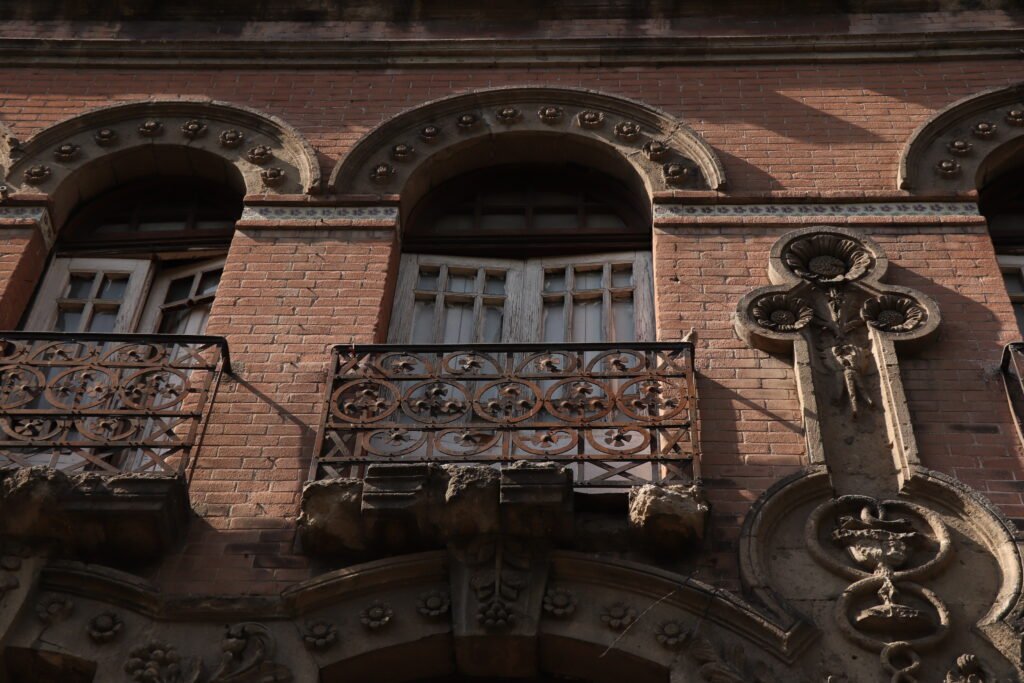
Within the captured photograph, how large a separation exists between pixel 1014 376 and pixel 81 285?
6247 mm

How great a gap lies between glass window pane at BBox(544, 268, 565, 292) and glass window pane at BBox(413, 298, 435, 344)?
82 cm

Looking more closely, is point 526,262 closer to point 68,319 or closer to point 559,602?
point 68,319

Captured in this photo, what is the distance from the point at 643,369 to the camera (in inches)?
338

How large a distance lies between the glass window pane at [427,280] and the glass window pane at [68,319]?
7.64ft

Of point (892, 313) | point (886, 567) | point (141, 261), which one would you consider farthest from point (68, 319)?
point (886, 567)

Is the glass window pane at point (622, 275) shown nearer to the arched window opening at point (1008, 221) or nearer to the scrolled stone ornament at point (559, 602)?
the arched window opening at point (1008, 221)

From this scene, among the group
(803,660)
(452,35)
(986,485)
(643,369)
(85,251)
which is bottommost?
(803,660)

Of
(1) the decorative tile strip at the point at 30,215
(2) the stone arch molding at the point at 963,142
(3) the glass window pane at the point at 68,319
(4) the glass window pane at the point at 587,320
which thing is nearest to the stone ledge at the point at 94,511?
(3) the glass window pane at the point at 68,319

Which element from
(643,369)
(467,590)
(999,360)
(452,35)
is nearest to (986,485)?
(999,360)

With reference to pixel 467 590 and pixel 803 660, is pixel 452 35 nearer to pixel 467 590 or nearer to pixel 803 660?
pixel 467 590

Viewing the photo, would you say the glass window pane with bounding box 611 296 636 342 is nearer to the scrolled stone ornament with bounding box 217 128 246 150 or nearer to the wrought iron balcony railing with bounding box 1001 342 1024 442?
the wrought iron balcony railing with bounding box 1001 342 1024 442

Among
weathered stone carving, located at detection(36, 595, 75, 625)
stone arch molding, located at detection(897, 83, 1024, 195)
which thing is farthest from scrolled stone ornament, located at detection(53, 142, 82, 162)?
stone arch molding, located at detection(897, 83, 1024, 195)

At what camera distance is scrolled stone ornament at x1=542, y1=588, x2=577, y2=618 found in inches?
291

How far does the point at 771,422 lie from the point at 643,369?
0.79m
